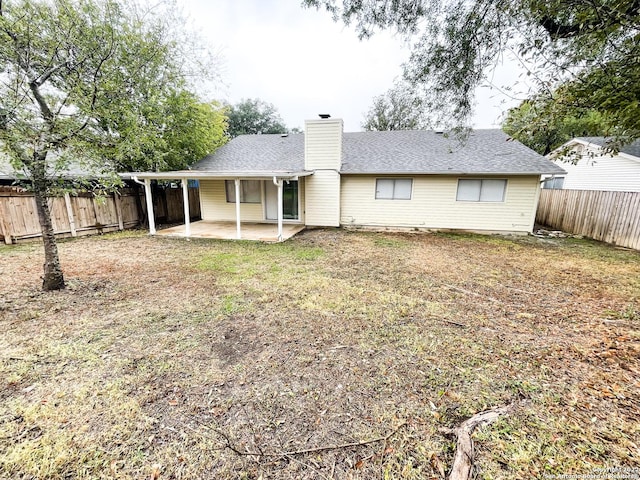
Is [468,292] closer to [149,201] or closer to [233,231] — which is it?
[233,231]

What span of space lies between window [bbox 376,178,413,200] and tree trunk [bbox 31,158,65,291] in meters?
9.37

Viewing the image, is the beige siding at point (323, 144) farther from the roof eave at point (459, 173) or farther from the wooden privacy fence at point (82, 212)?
the wooden privacy fence at point (82, 212)

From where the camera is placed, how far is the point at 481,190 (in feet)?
32.7

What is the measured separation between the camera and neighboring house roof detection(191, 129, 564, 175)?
9680 millimetres

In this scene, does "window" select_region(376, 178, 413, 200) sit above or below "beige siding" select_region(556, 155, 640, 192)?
below

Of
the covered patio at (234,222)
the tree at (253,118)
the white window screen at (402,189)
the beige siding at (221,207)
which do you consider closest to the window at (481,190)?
the white window screen at (402,189)

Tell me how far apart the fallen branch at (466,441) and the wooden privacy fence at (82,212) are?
A: 548 cm

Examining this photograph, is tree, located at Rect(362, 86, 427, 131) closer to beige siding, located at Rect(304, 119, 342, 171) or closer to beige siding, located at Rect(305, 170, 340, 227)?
beige siding, located at Rect(304, 119, 342, 171)

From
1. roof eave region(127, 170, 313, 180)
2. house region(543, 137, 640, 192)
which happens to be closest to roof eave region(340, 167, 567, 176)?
house region(543, 137, 640, 192)

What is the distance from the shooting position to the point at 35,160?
383cm

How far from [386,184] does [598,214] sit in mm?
Result: 7079

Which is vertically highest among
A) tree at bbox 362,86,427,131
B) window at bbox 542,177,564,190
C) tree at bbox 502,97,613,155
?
tree at bbox 362,86,427,131

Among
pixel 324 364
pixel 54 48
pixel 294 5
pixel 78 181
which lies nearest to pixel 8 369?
pixel 78 181

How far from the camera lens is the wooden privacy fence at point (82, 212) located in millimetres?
7609
